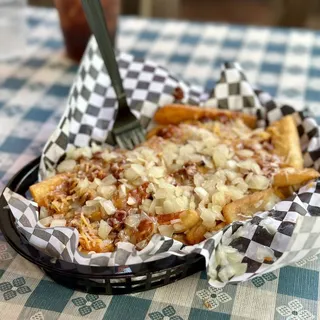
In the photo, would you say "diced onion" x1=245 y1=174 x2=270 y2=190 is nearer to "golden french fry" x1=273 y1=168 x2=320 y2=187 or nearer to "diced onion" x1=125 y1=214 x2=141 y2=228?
"golden french fry" x1=273 y1=168 x2=320 y2=187

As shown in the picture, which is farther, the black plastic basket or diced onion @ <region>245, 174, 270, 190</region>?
diced onion @ <region>245, 174, 270, 190</region>

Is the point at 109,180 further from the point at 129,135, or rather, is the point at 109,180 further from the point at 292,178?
the point at 292,178

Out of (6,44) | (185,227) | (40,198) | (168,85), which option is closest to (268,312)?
(185,227)

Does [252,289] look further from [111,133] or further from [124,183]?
[111,133]

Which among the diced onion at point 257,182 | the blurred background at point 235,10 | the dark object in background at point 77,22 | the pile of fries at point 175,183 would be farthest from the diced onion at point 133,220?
the blurred background at point 235,10

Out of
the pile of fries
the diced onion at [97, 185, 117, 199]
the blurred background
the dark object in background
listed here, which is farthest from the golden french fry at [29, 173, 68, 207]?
the blurred background
